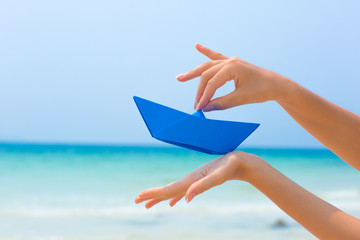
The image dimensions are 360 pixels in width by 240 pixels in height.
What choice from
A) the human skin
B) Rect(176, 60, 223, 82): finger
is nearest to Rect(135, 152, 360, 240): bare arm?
the human skin

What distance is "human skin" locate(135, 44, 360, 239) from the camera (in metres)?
1.18

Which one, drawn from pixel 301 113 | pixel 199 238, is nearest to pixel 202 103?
pixel 301 113

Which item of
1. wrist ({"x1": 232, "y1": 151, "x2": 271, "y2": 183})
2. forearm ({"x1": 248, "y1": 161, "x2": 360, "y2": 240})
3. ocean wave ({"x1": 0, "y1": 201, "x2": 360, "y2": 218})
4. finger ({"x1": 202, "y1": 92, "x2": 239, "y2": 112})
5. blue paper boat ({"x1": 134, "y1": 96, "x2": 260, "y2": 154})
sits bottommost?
forearm ({"x1": 248, "y1": 161, "x2": 360, "y2": 240})

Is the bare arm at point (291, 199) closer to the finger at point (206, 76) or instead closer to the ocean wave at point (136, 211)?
the finger at point (206, 76)

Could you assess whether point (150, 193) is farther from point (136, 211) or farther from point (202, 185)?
point (136, 211)

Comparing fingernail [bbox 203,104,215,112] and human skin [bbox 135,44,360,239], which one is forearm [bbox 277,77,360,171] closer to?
human skin [bbox 135,44,360,239]

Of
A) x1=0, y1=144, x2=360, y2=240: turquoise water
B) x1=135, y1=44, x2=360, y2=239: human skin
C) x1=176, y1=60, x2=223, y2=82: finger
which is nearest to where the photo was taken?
x1=135, y1=44, x2=360, y2=239: human skin

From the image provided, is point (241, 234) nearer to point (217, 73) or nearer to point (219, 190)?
point (219, 190)

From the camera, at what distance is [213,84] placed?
1.18m

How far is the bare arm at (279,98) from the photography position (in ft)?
3.99

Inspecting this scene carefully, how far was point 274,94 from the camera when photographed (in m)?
1.32

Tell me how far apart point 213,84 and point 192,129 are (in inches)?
5.7

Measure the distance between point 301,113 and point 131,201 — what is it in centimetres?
536

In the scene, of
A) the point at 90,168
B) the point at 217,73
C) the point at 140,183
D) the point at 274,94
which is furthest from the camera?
the point at 90,168
